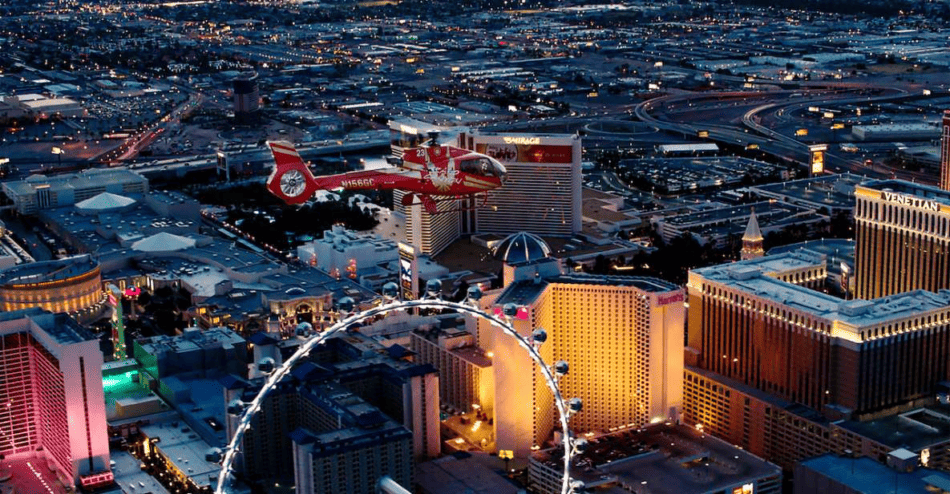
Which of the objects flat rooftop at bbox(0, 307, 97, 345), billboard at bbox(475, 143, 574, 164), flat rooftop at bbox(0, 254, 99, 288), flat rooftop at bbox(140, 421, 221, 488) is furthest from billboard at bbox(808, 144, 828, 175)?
flat rooftop at bbox(0, 307, 97, 345)

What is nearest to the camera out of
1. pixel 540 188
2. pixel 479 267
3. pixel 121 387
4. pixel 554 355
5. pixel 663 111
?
pixel 554 355

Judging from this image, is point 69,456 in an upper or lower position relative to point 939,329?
lower

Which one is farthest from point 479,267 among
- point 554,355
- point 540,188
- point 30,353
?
point 30,353

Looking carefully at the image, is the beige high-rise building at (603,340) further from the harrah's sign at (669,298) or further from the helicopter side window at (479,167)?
the helicopter side window at (479,167)

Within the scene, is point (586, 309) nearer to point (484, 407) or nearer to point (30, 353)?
point (484, 407)

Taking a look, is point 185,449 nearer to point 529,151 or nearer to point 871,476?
point 871,476
